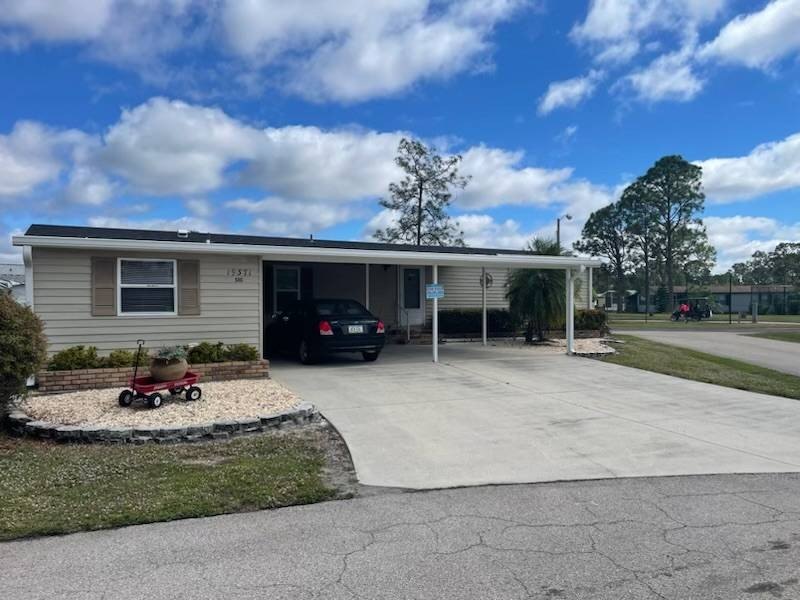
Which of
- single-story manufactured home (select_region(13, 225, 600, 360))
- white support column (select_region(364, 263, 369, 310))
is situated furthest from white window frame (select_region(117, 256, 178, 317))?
white support column (select_region(364, 263, 369, 310))

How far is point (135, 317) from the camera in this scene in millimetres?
10047

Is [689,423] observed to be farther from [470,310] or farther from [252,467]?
[470,310]

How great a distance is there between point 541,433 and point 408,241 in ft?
82.4

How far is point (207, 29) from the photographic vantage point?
1138 centimetres

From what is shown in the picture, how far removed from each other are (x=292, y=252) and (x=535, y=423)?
5.71 meters

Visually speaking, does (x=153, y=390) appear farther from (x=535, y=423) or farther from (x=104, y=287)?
(x=535, y=423)

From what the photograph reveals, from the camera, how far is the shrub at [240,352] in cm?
1018

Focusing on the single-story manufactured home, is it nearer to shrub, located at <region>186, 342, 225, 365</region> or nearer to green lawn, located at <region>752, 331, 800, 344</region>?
shrub, located at <region>186, 342, 225, 365</region>

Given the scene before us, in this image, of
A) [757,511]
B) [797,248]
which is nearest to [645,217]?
[797,248]

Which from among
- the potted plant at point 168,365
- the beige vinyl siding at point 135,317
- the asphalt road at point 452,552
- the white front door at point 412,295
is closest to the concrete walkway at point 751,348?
the white front door at point 412,295

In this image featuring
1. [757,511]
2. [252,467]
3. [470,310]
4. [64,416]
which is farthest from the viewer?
[470,310]

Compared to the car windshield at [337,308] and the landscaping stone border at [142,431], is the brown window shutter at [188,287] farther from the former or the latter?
the landscaping stone border at [142,431]

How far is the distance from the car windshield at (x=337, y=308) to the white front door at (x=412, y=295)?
518 centimetres

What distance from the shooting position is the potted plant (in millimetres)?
7891
